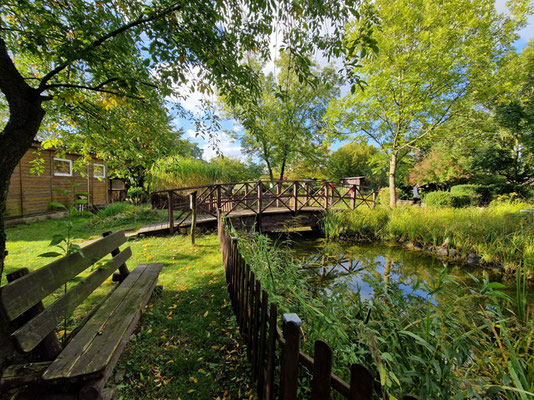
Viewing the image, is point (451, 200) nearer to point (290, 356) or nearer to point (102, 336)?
point (290, 356)

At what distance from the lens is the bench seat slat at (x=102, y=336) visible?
4.30 ft

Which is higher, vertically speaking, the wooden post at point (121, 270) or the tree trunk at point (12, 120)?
the tree trunk at point (12, 120)

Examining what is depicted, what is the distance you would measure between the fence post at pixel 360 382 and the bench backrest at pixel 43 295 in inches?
69.3

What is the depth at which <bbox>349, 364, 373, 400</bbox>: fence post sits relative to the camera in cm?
77

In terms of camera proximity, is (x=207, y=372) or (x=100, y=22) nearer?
(x=207, y=372)

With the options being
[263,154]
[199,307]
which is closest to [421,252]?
[199,307]

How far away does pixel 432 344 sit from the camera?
1737mm

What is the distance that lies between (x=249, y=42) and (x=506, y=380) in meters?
3.27

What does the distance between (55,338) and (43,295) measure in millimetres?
318

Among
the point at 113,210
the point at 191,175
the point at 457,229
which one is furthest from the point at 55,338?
Result: the point at 191,175

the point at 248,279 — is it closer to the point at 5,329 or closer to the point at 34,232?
the point at 5,329

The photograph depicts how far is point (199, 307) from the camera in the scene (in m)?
2.96

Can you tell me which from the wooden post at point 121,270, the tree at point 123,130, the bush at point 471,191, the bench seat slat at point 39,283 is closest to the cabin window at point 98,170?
the tree at point 123,130

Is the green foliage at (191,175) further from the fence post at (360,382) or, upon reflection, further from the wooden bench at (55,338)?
the fence post at (360,382)
